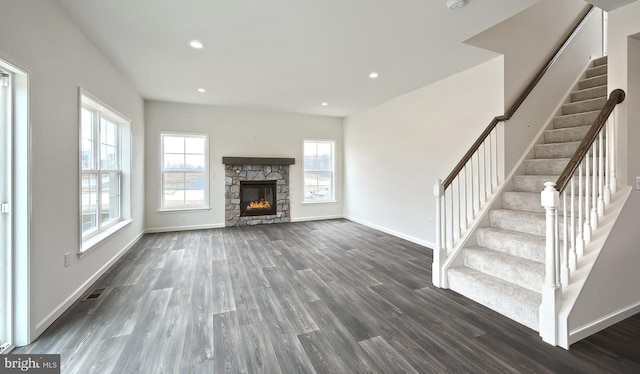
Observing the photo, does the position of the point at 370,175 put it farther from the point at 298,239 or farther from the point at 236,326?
the point at 236,326

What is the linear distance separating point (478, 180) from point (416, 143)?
1.53m

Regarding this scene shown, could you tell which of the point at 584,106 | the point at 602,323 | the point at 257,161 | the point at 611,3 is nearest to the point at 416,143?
the point at 584,106

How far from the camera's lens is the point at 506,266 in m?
2.57

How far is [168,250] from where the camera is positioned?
4352 mm

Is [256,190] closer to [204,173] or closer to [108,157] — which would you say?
A: [204,173]

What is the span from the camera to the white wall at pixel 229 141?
558 cm

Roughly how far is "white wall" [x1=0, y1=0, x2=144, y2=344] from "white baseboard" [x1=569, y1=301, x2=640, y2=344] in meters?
4.02

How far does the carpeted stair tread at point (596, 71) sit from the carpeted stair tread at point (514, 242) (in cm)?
293

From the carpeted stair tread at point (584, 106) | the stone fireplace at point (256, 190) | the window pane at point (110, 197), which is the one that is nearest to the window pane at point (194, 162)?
the stone fireplace at point (256, 190)

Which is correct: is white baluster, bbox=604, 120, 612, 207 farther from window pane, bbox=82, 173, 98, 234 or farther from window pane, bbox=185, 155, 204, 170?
window pane, bbox=185, 155, 204, 170

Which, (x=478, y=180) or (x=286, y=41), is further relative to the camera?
(x=478, y=180)

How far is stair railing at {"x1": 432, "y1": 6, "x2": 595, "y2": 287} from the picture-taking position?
9.80ft

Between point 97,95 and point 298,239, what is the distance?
356 centimetres

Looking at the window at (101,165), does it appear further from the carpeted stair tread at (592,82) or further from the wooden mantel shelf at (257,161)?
the carpeted stair tread at (592,82)
